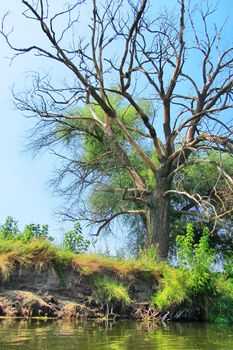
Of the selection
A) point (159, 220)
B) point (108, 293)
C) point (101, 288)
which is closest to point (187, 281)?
point (108, 293)

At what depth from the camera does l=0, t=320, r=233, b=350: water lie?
274 inches

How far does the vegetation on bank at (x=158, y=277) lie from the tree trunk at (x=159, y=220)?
16.5ft

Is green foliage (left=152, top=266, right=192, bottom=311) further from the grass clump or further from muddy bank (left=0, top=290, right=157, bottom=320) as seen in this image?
the grass clump

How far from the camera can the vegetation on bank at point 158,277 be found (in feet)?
40.1

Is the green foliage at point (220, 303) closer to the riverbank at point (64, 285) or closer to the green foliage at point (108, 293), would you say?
the riverbank at point (64, 285)

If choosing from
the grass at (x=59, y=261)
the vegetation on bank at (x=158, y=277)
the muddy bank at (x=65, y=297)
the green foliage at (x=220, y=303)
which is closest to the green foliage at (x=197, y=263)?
the vegetation on bank at (x=158, y=277)

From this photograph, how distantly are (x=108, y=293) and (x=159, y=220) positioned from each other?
A: 689 centimetres

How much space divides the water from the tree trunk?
8213mm

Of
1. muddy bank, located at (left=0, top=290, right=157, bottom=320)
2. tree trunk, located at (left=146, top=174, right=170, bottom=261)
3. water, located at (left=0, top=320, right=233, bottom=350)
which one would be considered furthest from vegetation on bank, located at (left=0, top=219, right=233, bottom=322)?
tree trunk, located at (left=146, top=174, right=170, bottom=261)

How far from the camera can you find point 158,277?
13.7 meters

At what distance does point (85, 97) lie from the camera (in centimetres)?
2138

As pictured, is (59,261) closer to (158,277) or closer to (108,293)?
(108,293)

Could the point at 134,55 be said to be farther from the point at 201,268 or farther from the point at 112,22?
the point at 201,268

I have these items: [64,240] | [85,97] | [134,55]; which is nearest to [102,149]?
[85,97]
